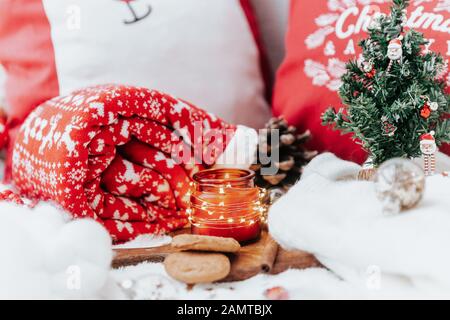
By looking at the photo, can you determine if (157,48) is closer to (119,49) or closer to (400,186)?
(119,49)

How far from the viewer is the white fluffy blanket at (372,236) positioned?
1.67ft

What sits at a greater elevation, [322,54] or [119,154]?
[322,54]

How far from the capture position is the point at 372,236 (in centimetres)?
54

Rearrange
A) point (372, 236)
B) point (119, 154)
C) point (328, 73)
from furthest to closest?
point (328, 73), point (119, 154), point (372, 236)

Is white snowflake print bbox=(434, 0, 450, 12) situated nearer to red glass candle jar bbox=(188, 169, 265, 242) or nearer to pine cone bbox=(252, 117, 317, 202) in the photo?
pine cone bbox=(252, 117, 317, 202)

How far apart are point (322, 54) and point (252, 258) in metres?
0.46

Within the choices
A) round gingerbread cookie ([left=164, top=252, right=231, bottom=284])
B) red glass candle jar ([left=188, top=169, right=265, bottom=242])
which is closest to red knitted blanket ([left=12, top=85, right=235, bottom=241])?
red glass candle jar ([left=188, top=169, right=265, bottom=242])

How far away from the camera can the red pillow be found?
2.87 feet

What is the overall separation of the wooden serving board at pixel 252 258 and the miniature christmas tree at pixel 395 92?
221 millimetres

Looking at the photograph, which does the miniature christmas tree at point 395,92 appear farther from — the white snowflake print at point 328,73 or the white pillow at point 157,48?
the white pillow at point 157,48

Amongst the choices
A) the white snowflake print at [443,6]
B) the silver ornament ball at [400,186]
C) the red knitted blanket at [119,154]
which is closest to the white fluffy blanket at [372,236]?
the silver ornament ball at [400,186]

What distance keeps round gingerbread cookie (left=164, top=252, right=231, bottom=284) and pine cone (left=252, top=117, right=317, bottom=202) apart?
314mm

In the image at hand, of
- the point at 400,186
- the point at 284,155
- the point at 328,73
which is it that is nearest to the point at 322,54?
the point at 328,73
